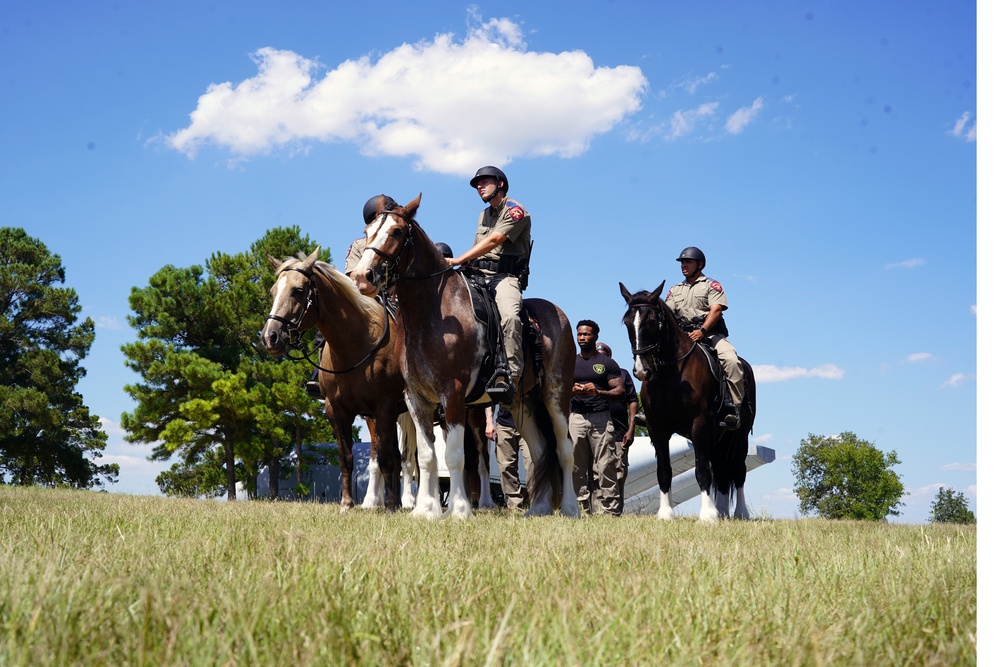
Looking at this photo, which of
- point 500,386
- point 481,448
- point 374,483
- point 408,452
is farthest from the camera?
point 408,452

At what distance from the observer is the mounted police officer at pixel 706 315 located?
10961mm

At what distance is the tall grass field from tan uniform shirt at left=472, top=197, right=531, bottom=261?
205 inches

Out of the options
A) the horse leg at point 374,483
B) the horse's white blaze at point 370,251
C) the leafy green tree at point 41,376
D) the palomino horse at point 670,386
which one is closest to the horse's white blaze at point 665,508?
the palomino horse at point 670,386

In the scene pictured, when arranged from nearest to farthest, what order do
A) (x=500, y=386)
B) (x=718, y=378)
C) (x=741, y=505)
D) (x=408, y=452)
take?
(x=500, y=386) → (x=718, y=378) → (x=741, y=505) → (x=408, y=452)

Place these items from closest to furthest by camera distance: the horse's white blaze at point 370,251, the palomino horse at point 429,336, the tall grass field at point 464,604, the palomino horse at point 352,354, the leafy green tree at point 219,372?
the tall grass field at point 464,604 < the horse's white blaze at point 370,251 < the palomino horse at point 429,336 < the palomino horse at point 352,354 < the leafy green tree at point 219,372

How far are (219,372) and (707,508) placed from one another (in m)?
26.7

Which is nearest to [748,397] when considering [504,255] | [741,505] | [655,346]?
[741,505]

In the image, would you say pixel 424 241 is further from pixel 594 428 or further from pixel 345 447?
pixel 594 428


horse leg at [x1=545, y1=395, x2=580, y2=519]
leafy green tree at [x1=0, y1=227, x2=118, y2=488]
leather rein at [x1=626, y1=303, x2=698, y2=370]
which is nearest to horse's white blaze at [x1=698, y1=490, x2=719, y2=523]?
horse leg at [x1=545, y1=395, x2=580, y2=519]

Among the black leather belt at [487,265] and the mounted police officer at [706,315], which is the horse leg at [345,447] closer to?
the black leather belt at [487,265]

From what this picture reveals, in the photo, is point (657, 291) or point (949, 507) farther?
point (949, 507)

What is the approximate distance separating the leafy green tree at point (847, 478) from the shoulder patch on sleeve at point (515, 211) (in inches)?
2885

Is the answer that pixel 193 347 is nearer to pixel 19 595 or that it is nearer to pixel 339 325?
pixel 339 325

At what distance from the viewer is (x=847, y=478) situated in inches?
3103
